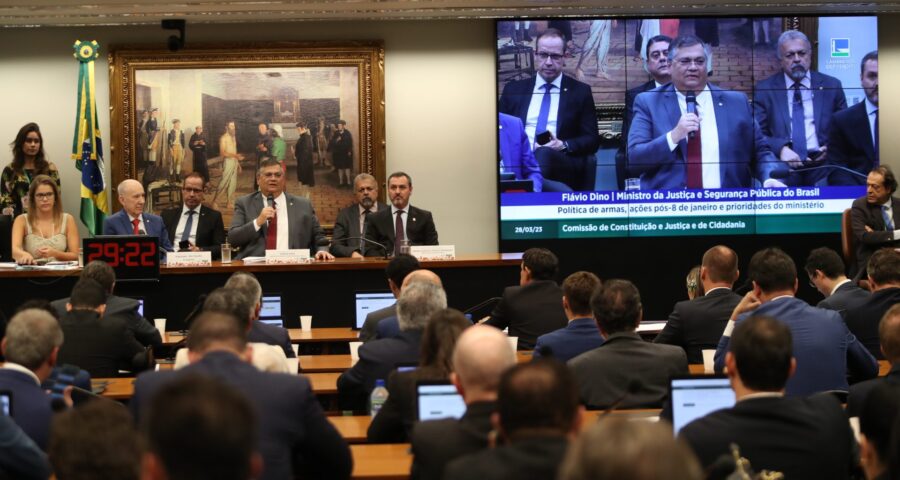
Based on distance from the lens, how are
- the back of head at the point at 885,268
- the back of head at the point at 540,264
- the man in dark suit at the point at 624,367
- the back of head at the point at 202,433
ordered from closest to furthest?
the back of head at the point at 202,433 → the man in dark suit at the point at 624,367 → the back of head at the point at 885,268 → the back of head at the point at 540,264

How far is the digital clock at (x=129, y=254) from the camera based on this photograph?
8211mm

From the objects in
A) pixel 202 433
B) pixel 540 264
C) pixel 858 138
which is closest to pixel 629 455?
pixel 202 433

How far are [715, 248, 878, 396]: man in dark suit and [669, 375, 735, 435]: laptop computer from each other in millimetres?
1047

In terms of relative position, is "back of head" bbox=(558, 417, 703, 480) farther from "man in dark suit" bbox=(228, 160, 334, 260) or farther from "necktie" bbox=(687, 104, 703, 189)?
"necktie" bbox=(687, 104, 703, 189)

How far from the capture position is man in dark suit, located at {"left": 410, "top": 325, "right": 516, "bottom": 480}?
308cm

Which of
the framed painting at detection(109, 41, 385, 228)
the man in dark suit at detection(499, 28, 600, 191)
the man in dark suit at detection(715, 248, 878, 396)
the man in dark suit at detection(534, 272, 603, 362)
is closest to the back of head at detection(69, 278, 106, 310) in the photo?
the man in dark suit at detection(534, 272, 603, 362)

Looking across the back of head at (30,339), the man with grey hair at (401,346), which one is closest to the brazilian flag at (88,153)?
the man with grey hair at (401,346)

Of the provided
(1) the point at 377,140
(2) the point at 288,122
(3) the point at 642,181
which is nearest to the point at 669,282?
(3) the point at 642,181

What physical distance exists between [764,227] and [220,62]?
5.73 m

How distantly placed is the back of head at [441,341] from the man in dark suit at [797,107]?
7.83 metres

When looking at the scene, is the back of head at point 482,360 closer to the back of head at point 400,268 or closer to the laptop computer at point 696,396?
the laptop computer at point 696,396

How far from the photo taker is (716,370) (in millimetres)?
5258

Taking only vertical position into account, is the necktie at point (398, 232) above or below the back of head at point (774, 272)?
above

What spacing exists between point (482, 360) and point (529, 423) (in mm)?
594
